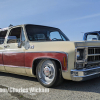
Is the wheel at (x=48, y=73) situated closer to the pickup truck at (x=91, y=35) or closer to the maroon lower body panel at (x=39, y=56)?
the maroon lower body panel at (x=39, y=56)

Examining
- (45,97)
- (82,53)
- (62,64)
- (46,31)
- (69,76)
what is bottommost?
(45,97)

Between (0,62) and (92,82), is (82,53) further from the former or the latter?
(0,62)

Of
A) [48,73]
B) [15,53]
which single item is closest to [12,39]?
[15,53]

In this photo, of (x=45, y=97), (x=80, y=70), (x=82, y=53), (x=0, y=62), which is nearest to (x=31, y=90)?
(x=45, y=97)

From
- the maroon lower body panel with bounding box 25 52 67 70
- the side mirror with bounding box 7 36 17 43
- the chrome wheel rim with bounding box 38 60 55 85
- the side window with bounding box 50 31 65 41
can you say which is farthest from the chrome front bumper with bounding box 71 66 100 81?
the side mirror with bounding box 7 36 17 43

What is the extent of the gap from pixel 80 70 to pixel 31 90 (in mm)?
1246

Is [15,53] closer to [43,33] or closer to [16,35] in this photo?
[16,35]

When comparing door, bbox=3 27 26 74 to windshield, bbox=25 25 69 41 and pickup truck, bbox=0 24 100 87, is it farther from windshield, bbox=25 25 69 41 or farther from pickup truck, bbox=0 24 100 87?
windshield, bbox=25 25 69 41

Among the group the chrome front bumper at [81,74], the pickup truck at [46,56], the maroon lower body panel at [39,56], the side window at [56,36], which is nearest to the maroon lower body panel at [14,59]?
the pickup truck at [46,56]

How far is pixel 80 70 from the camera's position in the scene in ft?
10.4

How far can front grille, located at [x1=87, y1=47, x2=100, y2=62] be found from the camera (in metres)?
3.46

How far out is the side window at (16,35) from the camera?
14.5 feet

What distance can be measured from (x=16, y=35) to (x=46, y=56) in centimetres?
160

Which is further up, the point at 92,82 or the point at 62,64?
the point at 62,64
